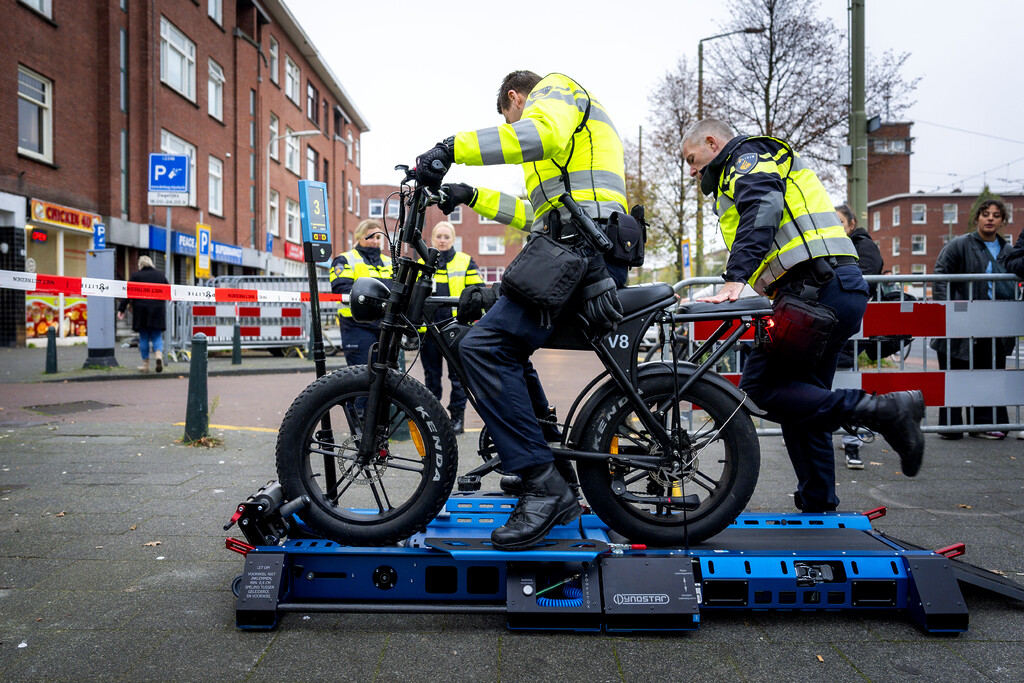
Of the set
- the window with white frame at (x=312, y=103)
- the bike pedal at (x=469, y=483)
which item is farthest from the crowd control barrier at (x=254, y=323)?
the window with white frame at (x=312, y=103)

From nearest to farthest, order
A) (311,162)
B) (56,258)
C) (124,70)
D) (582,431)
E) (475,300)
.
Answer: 1. (582,431)
2. (475,300)
3. (56,258)
4. (124,70)
5. (311,162)

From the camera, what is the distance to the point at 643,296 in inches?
123

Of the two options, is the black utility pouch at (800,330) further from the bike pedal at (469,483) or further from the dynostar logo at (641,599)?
the bike pedal at (469,483)

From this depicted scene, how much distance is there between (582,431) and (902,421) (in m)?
1.37

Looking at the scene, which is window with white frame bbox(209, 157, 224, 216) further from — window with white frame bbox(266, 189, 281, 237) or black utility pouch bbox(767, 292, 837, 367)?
black utility pouch bbox(767, 292, 837, 367)

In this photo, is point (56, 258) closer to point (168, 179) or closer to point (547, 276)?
point (168, 179)

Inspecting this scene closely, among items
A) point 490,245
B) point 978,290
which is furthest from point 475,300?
point 490,245

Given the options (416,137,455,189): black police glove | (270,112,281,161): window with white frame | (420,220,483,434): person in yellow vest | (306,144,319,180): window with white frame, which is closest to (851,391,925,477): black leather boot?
(416,137,455,189): black police glove

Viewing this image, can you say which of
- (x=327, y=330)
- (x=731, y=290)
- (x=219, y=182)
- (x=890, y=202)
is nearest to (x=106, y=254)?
(x=327, y=330)

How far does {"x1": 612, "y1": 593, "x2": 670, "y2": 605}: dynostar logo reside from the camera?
8.93 ft

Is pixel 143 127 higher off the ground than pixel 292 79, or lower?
lower

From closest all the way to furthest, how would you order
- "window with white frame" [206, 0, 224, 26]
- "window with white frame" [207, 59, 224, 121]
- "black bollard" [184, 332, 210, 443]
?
"black bollard" [184, 332, 210, 443] → "window with white frame" [206, 0, 224, 26] → "window with white frame" [207, 59, 224, 121]

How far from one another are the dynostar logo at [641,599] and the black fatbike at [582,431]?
1.16 ft

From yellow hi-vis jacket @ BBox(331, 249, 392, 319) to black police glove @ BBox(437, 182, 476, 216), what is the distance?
3.78 m
